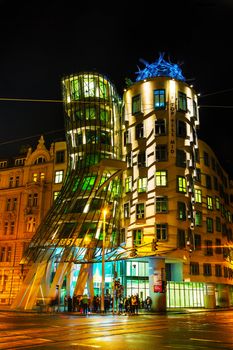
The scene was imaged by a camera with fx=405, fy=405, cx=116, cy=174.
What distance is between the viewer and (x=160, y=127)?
167 ft

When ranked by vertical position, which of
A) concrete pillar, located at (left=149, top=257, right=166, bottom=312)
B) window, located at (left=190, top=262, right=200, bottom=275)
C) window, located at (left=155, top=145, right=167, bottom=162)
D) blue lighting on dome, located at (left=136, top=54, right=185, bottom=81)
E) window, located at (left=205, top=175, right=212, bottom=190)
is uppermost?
blue lighting on dome, located at (left=136, top=54, right=185, bottom=81)

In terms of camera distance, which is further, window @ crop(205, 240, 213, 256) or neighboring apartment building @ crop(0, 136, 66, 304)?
neighboring apartment building @ crop(0, 136, 66, 304)

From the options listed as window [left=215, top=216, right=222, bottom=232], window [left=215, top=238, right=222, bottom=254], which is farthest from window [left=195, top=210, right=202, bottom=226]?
window [left=215, top=216, right=222, bottom=232]

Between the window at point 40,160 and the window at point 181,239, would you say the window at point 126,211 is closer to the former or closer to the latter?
the window at point 181,239

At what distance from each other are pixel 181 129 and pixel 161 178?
288 inches

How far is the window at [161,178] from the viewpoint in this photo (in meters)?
48.5

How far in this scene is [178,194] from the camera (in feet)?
158

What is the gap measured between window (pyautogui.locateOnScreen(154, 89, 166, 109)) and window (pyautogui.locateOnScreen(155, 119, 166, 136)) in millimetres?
1836

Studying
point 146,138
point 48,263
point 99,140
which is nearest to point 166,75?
point 146,138

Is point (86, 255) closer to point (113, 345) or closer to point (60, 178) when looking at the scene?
point (60, 178)

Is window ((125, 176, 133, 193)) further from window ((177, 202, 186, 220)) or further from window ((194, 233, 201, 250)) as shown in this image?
→ window ((194, 233, 201, 250))

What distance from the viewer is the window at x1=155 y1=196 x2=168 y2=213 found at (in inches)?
1870

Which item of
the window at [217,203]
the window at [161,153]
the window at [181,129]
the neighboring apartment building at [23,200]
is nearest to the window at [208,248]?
the window at [217,203]

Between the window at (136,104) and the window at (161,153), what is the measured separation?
6.26 meters
